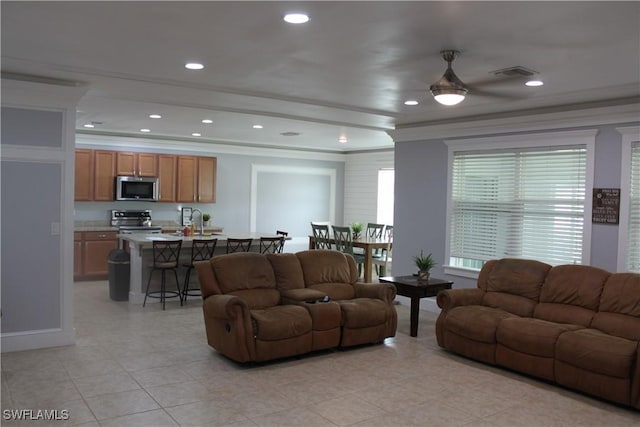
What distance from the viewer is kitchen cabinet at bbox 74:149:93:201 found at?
30.3 ft

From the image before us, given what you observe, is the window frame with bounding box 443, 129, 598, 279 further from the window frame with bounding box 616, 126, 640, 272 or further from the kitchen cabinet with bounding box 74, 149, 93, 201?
the kitchen cabinet with bounding box 74, 149, 93, 201

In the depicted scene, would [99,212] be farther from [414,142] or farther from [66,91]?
[414,142]

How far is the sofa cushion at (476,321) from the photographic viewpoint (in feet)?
16.0

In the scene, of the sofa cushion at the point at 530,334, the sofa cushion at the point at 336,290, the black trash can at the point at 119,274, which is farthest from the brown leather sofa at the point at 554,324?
the black trash can at the point at 119,274

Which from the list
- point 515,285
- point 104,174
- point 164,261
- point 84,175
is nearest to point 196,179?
point 104,174

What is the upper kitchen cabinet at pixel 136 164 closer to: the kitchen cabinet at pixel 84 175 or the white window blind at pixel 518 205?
the kitchen cabinet at pixel 84 175

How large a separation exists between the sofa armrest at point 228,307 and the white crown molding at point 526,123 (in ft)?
12.2

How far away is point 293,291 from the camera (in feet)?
17.9

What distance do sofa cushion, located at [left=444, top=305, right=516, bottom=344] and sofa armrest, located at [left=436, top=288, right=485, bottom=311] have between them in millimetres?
73

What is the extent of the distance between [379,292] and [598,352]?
7.36 feet

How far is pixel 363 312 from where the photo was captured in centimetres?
540

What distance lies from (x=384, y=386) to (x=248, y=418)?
1234 millimetres

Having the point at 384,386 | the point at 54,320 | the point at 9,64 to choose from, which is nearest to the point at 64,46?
the point at 9,64

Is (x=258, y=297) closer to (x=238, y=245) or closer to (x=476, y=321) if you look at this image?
(x=476, y=321)
